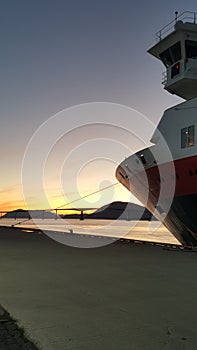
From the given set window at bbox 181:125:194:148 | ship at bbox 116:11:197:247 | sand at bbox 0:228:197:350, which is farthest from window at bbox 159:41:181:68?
sand at bbox 0:228:197:350

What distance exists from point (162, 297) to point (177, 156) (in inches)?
347

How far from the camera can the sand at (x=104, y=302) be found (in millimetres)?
3797

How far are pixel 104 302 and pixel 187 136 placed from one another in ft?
31.5

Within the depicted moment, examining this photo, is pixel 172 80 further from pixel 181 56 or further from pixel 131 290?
pixel 131 290

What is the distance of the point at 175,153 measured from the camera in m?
14.1

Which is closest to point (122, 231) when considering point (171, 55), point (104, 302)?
point (171, 55)

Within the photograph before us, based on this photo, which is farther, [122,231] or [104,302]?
[122,231]

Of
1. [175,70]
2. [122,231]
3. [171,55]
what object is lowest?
[122,231]

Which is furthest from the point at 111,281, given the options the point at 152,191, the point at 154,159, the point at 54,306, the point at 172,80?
the point at 172,80

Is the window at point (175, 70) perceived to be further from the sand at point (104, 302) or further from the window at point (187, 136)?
the sand at point (104, 302)

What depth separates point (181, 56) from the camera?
60.3ft

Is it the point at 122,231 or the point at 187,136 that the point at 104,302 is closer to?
the point at 187,136

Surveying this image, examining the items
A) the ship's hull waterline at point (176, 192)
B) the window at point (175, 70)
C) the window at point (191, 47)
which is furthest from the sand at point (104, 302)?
the window at point (191, 47)

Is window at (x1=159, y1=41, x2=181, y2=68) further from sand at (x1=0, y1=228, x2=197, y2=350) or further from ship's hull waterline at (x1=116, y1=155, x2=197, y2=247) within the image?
sand at (x1=0, y1=228, x2=197, y2=350)
